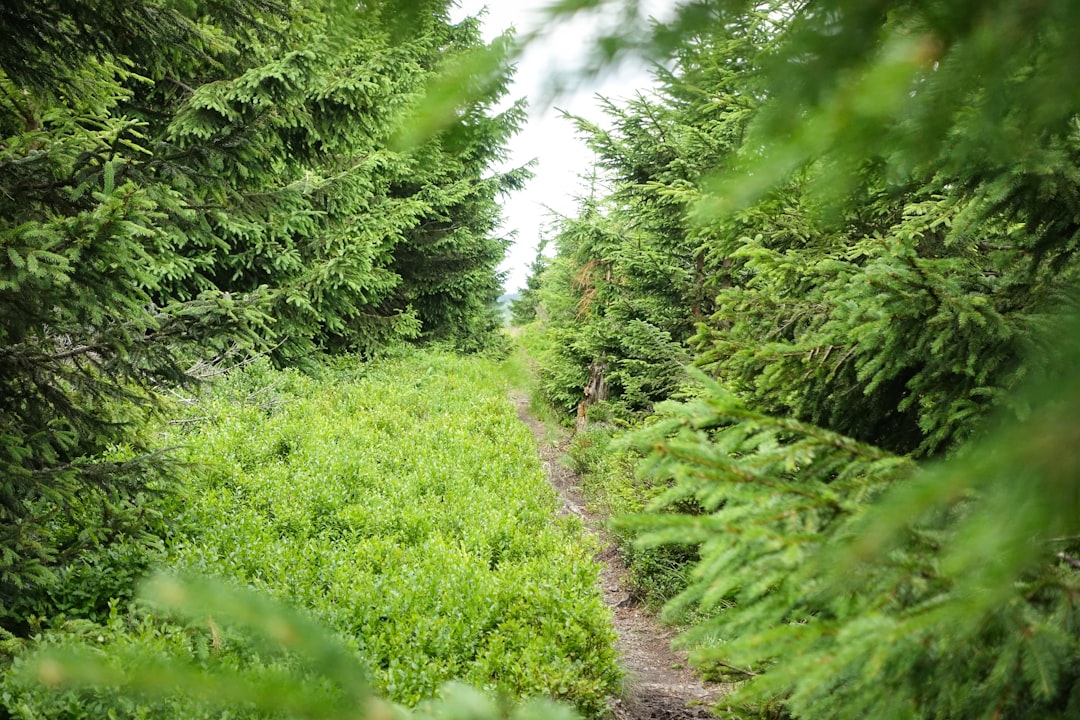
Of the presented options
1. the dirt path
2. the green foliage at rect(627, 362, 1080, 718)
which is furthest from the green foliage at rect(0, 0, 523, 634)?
the dirt path

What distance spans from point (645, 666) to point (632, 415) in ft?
16.6

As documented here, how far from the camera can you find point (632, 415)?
11.1 meters

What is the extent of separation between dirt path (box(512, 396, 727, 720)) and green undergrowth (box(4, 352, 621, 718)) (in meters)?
0.55

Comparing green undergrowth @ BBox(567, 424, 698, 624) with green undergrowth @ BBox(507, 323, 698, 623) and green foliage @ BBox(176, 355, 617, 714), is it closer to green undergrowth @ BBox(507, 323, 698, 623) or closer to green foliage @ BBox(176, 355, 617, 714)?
green undergrowth @ BBox(507, 323, 698, 623)

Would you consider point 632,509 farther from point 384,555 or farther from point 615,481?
point 384,555

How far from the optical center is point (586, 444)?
1272cm

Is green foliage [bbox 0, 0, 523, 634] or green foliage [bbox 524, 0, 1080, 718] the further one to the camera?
green foliage [bbox 0, 0, 523, 634]

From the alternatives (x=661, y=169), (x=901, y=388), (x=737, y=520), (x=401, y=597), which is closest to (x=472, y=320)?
(x=661, y=169)

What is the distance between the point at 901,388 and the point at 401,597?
456 centimetres

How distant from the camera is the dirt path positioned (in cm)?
559

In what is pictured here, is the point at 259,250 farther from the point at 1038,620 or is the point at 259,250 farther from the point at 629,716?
the point at 1038,620

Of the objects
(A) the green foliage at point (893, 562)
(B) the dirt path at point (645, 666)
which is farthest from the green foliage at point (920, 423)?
(B) the dirt path at point (645, 666)

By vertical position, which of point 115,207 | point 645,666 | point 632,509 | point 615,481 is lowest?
point 645,666

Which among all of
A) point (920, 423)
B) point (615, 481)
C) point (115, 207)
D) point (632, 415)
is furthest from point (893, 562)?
point (632, 415)
